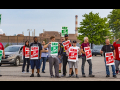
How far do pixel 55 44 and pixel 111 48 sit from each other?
2.61 meters

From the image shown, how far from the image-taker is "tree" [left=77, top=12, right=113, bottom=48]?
55.9 metres

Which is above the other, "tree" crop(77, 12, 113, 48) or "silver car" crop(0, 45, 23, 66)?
"tree" crop(77, 12, 113, 48)

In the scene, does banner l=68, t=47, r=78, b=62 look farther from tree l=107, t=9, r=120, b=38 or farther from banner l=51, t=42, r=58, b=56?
tree l=107, t=9, r=120, b=38

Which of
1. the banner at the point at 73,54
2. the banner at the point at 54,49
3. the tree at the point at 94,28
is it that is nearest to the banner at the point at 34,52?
the banner at the point at 54,49

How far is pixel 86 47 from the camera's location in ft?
35.1

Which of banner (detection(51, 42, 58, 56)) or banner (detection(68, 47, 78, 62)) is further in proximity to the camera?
banner (detection(68, 47, 78, 62))

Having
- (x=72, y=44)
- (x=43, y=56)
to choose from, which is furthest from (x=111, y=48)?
(x=43, y=56)

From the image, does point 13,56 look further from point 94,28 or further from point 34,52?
point 94,28

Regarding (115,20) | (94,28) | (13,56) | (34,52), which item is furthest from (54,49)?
(115,20)

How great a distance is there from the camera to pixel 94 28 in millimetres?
56562

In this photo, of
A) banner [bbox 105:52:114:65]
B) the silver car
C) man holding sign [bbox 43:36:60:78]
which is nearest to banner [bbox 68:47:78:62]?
man holding sign [bbox 43:36:60:78]

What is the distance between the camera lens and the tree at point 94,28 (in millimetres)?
55881

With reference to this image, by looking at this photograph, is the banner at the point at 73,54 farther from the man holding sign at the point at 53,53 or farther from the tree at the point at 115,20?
the tree at the point at 115,20
